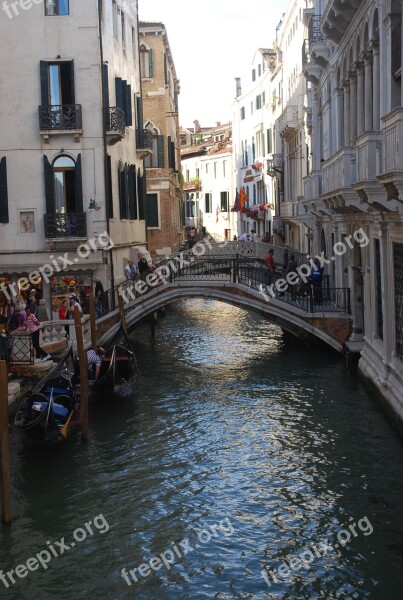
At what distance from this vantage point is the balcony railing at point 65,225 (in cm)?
1952

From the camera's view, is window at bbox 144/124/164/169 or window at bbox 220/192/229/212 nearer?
window at bbox 144/124/164/169

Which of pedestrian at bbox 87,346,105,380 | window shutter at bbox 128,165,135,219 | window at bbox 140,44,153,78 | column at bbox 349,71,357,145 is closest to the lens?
→ pedestrian at bbox 87,346,105,380

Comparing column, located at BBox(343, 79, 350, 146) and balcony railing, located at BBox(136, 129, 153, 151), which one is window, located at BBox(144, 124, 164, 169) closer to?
balcony railing, located at BBox(136, 129, 153, 151)

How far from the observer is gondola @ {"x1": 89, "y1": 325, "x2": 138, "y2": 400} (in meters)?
15.2

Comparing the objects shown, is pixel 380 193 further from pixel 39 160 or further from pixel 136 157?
pixel 136 157

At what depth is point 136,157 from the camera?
2498 centimetres

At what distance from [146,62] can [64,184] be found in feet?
41.9

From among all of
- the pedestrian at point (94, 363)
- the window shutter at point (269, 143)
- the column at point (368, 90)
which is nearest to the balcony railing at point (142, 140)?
the pedestrian at point (94, 363)

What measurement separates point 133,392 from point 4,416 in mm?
6470

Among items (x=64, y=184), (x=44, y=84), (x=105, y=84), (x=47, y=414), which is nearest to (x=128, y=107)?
(x=105, y=84)

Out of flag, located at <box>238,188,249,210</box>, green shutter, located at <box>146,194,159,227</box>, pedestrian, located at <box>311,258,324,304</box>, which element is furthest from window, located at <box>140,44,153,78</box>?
pedestrian, located at <box>311,258,324,304</box>

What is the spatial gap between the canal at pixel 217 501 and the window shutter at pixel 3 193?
5.89m

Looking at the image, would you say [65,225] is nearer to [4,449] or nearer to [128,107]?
[128,107]

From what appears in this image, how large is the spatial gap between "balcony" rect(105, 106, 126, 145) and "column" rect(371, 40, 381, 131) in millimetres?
7395
